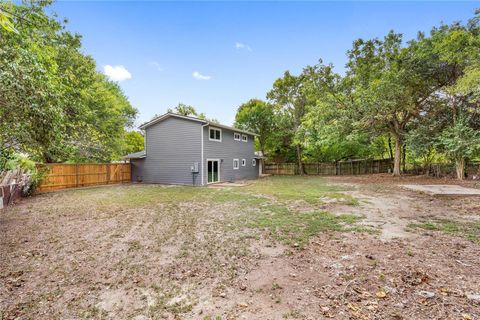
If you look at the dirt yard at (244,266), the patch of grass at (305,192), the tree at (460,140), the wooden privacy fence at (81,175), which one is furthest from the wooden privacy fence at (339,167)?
the dirt yard at (244,266)

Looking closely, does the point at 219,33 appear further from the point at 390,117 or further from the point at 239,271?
the point at 239,271

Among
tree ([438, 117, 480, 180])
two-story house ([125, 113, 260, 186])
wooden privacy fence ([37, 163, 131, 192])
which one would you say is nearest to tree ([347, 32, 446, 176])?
tree ([438, 117, 480, 180])

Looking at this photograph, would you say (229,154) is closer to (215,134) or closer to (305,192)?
(215,134)

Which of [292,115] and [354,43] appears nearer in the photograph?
[354,43]

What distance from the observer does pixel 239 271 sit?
3.21 m

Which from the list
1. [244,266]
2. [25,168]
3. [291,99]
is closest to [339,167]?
[291,99]

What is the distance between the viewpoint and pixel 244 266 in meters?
3.35

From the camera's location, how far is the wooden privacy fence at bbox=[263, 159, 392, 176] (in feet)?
71.0

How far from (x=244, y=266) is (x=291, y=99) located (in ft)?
69.8

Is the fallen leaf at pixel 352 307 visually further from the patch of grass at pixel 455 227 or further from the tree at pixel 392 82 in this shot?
the tree at pixel 392 82

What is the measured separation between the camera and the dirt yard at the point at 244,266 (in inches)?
93.8

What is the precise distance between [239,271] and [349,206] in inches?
216

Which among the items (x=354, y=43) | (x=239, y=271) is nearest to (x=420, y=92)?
(x=354, y=43)

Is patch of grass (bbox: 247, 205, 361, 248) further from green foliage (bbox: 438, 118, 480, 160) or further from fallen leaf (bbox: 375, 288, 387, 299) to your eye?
green foliage (bbox: 438, 118, 480, 160)
